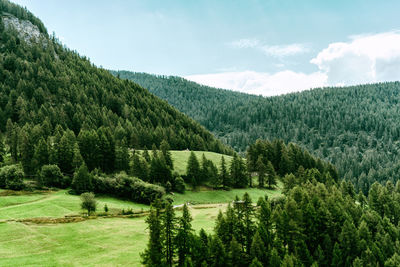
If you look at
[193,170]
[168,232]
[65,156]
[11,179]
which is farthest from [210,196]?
[11,179]

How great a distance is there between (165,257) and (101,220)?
77.8 ft

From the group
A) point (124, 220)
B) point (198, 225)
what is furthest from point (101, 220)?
point (198, 225)

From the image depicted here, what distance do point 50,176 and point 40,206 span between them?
74.9 ft

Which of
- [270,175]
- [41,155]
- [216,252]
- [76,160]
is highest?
[41,155]

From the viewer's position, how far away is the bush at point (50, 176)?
8281 centimetres

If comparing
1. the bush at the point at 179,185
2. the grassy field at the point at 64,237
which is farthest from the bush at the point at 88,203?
the bush at the point at 179,185

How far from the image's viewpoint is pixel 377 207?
93.1 m

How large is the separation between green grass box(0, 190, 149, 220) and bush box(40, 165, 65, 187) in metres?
6.96

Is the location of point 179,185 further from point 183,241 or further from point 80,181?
point 183,241

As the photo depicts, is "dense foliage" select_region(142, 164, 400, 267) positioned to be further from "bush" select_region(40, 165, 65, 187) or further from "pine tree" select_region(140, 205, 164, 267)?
"bush" select_region(40, 165, 65, 187)

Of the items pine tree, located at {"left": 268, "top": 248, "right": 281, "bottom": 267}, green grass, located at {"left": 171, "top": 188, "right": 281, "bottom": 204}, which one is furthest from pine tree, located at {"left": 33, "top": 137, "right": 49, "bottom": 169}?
pine tree, located at {"left": 268, "top": 248, "right": 281, "bottom": 267}

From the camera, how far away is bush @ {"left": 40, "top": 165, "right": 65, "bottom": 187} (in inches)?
3260

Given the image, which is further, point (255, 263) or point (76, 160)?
point (76, 160)

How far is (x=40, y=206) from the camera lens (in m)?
63.1
